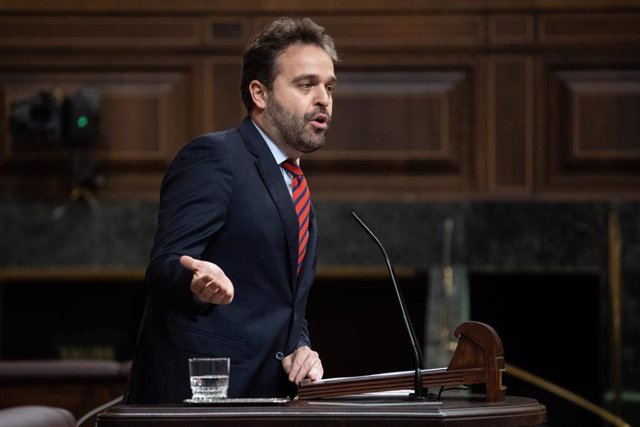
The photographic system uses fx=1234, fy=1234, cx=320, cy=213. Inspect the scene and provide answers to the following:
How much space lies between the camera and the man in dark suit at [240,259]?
2.35 m

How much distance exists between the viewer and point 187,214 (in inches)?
92.8

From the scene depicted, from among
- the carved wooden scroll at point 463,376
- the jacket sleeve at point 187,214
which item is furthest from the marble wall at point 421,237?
the carved wooden scroll at point 463,376

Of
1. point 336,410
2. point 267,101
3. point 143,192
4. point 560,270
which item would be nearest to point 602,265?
point 560,270

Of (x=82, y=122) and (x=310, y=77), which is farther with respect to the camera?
(x=82, y=122)

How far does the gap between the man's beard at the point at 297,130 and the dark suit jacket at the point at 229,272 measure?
3.5 inches

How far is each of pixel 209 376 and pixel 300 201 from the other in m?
0.60

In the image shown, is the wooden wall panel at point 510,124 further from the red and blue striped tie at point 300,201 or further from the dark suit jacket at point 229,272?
the dark suit jacket at point 229,272

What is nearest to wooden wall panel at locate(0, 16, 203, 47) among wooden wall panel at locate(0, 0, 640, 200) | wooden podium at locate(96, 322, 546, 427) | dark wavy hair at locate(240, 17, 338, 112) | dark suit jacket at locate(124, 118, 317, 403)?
wooden wall panel at locate(0, 0, 640, 200)

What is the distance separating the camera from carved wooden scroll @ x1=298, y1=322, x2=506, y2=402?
7.07 feet

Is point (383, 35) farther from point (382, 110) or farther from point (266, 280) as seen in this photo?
point (266, 280)

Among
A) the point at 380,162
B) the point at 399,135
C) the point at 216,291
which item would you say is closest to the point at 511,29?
the point at 399,135

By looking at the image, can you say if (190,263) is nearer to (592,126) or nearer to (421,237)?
(421,237)

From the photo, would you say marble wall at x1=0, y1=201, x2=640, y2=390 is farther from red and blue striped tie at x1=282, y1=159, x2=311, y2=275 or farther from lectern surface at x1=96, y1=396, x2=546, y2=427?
lectern surface at x1=96, y1=396, x2=546, y2=427

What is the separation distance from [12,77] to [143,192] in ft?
2.91
